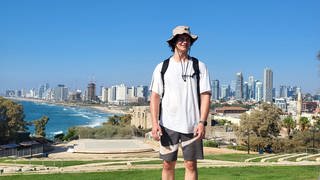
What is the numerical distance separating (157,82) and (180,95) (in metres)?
0.28

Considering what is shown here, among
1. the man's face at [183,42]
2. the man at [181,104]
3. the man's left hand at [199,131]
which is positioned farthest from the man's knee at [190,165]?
the man's face at [183,42]

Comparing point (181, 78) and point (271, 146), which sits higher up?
point (181, 78)

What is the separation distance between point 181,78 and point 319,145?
37.3m

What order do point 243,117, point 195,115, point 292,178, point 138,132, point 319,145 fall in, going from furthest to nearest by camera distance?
point 138,132, point 243,117, point 319,145, point 292,178, point 195,115

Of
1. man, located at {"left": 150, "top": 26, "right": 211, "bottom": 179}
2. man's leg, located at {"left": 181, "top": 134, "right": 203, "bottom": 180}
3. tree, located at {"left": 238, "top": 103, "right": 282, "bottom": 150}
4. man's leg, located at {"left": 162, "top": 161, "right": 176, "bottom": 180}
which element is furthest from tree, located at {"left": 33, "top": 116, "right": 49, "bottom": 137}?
man's leg, located at {"left": 181, "top": 134, "right": 203, "bottom": 180}

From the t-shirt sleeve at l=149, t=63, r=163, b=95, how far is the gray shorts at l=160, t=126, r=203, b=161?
1.25 ft

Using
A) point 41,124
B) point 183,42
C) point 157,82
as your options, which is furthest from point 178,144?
point 41,124

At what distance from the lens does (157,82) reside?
452 cm

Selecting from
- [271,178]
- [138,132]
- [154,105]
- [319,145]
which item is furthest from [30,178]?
[138,132]

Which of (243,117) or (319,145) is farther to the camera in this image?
(243,117)

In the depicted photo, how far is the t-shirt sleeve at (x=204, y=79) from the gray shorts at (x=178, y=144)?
0.47m

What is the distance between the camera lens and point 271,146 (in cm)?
4125

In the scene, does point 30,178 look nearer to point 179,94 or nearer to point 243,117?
point 179,94

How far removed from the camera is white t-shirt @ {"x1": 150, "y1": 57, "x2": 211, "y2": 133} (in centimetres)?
440
